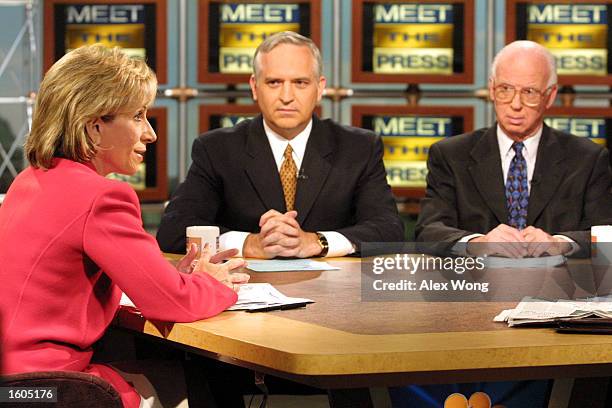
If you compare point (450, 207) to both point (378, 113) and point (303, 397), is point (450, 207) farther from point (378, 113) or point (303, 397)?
point (378, 113)

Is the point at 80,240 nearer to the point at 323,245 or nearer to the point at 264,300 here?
the point at 264,300

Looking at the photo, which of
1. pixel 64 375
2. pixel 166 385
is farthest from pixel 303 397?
pixel 64 375

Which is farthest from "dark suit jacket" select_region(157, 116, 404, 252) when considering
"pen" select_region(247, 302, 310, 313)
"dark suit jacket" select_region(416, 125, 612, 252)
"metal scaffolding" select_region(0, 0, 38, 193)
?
"metal scaffolding" select_region(0, 0, 38, 193)

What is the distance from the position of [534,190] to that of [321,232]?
0.81 m

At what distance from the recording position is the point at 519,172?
3.74m

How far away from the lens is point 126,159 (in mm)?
2359

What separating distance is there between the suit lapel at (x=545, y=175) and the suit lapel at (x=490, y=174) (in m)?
0.10

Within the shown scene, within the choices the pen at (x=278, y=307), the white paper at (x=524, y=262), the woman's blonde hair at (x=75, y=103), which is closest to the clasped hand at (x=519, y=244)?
the white paper at (x=524, y=262)

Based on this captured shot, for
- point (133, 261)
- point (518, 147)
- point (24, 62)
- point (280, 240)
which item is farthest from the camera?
point (24, 62)

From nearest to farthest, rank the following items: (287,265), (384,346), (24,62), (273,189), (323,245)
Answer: (384,346) → (287,265) → (323,245) → (273,189) → (24,62)

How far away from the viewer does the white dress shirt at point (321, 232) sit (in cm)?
343

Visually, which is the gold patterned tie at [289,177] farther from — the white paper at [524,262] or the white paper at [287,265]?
the white paper at [524,262]

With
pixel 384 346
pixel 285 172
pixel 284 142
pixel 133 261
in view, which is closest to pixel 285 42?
pixel 284 142

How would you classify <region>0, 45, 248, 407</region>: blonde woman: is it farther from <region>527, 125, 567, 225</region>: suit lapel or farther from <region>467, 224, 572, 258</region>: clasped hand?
<region>527, 125, 567, 225</region>: suit lapel
